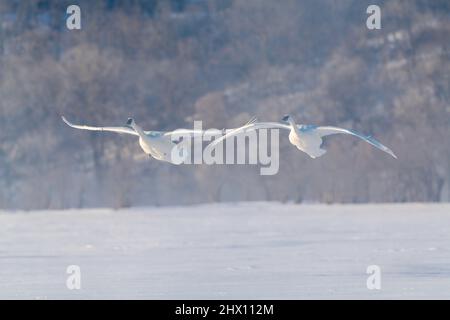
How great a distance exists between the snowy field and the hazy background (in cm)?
514

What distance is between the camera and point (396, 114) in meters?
33.0

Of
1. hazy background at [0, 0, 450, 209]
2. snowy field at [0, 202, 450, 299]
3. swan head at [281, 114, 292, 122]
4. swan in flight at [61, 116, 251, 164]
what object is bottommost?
snowy field at [0, 202, 450, 299]

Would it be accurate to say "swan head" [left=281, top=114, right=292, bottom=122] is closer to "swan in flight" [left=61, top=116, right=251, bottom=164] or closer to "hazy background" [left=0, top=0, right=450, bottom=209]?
"swan in flight" [left=61, top=116, right=251, bottom=164]

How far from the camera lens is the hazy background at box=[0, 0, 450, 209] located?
29594 millimetres

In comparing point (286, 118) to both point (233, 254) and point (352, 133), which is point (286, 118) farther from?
point (233, 254)

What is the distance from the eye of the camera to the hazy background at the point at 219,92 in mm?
29594

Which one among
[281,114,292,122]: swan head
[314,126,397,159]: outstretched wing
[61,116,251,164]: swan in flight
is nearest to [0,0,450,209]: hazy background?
[61,116,251,164]: swan in flight

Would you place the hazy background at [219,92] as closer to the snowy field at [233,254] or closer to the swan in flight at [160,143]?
the snowy field at [233,254]

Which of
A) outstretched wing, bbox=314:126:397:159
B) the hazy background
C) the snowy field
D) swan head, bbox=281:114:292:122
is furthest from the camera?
the hazy background

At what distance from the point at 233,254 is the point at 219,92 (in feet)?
65.0

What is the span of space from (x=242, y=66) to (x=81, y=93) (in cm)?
743

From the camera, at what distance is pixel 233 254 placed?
54.8 ft

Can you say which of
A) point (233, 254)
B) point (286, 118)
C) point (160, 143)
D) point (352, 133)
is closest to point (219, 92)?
point (233, 254)
